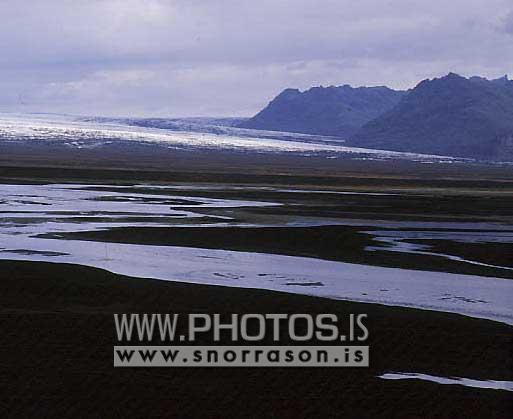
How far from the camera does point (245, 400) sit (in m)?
14.5

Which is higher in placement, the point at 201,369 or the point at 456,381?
the point at 201,369

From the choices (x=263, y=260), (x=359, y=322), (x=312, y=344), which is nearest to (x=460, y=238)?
(x=263, y=260)

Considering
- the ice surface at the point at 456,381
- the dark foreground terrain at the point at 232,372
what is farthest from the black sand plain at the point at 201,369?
the ice surface at the point at 456,381

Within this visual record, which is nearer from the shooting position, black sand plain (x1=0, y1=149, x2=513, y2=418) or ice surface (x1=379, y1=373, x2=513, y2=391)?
black sand plain (x1=0, y1=149, x2=513, y2=418)

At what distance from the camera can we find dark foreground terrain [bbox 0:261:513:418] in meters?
14.1

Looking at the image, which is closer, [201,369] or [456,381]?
[456,381]

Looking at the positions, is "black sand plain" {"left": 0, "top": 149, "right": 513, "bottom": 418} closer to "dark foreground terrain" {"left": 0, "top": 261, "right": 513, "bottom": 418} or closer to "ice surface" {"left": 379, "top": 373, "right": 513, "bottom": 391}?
"dark foreground terrain" {"left": 0, "top": 261, "right": 513, "bottom": 418}

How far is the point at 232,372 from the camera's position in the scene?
51.7 feet

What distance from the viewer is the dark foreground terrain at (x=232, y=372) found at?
1412 cm

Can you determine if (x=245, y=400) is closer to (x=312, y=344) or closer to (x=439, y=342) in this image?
(x=312, y=344)

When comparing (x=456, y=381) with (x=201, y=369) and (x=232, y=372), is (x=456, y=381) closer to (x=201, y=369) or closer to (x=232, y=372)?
(x=232, y=372)

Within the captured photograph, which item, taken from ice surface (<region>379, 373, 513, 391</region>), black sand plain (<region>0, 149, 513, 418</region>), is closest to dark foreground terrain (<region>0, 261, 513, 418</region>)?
black sand plain (<region>0, 149, 513, 418</region>)

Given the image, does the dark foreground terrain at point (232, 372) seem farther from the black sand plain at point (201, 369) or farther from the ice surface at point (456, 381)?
the ice surface at point (456, 381)

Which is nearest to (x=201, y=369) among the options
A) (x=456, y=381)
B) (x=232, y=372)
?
(x=232, y=372)
